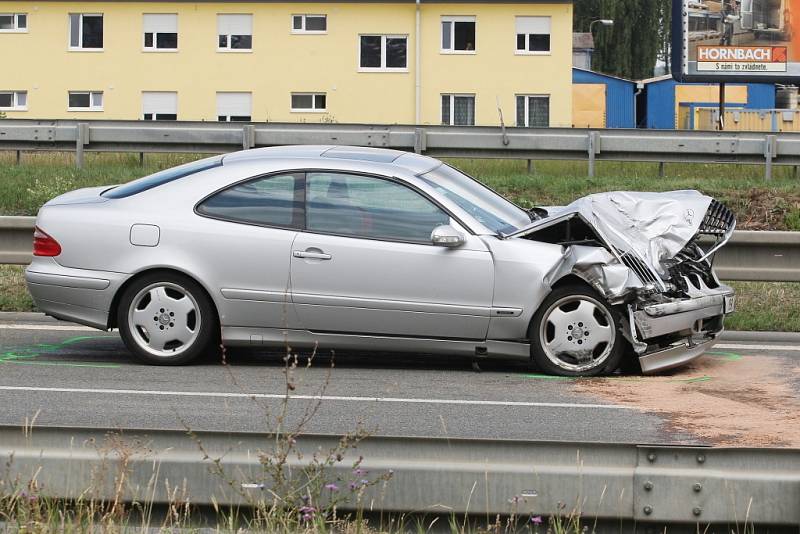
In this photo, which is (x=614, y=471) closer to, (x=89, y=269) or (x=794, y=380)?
(x=794, y=380)

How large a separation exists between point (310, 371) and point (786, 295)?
499 centimetres

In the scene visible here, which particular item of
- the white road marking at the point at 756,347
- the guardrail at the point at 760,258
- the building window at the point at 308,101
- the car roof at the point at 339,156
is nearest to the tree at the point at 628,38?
the building window at the point at 308,101

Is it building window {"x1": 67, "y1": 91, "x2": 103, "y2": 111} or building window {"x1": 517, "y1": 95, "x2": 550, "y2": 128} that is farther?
building window {"x1": 67, "y1": 91, "x2": 103, "y2": 111}

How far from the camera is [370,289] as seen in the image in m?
8.70

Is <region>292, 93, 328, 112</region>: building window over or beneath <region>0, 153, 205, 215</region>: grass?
over

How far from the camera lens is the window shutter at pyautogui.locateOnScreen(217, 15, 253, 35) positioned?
4594 centimetres

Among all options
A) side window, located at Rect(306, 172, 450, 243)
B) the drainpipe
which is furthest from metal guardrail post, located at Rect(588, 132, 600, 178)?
the drainpipe

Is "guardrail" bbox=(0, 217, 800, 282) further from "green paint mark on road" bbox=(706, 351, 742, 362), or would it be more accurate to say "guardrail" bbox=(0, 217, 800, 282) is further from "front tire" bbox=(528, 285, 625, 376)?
"front tire" bbox=(528, 285, 625, 376)

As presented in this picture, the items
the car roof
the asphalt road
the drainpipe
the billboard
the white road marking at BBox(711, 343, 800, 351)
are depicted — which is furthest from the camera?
the drainpipe

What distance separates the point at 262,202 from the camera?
29.5ft

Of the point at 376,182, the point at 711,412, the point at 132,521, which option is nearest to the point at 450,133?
the point at 376,182

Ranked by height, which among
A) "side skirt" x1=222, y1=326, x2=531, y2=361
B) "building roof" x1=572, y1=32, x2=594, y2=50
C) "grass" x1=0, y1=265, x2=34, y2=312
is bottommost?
"side skirt" x1=222, y1=326, x2=531, y2=361

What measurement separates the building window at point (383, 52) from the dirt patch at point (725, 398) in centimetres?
3701

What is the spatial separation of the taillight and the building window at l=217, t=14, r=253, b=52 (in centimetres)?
3749
